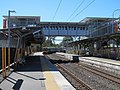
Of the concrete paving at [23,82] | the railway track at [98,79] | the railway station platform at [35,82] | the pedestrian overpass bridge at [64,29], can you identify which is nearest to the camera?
the concrete paving at [23,82]

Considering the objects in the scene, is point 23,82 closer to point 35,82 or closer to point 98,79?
point 35,82

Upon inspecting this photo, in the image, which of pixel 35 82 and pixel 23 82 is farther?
pixel 35 82

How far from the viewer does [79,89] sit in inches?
514

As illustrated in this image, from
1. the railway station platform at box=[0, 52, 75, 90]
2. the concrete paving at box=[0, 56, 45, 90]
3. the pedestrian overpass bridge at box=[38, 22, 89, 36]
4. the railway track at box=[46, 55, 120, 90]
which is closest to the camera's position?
the concrete paving at box=[0, 56, 45, 90]

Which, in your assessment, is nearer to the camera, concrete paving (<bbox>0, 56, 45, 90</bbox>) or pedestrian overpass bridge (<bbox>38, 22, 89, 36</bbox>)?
concrete paving (<bbox>0, 56, 45, 90</bbox>)

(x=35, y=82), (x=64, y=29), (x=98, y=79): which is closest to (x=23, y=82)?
(x=35, y=82)

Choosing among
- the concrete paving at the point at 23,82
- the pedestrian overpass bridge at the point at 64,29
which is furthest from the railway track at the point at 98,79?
the pedestrian overpass bridge at the point at 64,29

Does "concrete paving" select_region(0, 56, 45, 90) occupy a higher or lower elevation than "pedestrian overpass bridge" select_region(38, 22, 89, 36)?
lower

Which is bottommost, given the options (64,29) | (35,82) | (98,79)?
(98,79)

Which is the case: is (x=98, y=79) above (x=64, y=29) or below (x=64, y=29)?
below

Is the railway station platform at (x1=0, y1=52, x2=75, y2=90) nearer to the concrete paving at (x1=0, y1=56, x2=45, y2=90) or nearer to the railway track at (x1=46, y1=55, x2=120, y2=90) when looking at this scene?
the concrete paving at (x1=0, y1=56, x2=45, y2=90)

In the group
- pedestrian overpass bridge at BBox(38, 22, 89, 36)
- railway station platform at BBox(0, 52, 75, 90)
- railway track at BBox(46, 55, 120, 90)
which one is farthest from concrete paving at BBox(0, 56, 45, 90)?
pedestrian overpass bridge at BBox(38, 22, 89, 36)

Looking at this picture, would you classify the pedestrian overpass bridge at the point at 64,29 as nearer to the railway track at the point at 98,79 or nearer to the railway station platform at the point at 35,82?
the railway track at the point at 98,79

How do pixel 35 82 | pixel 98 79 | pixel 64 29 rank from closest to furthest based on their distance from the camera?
pixel 35 82, pixel 98 79, pixel 64 29
